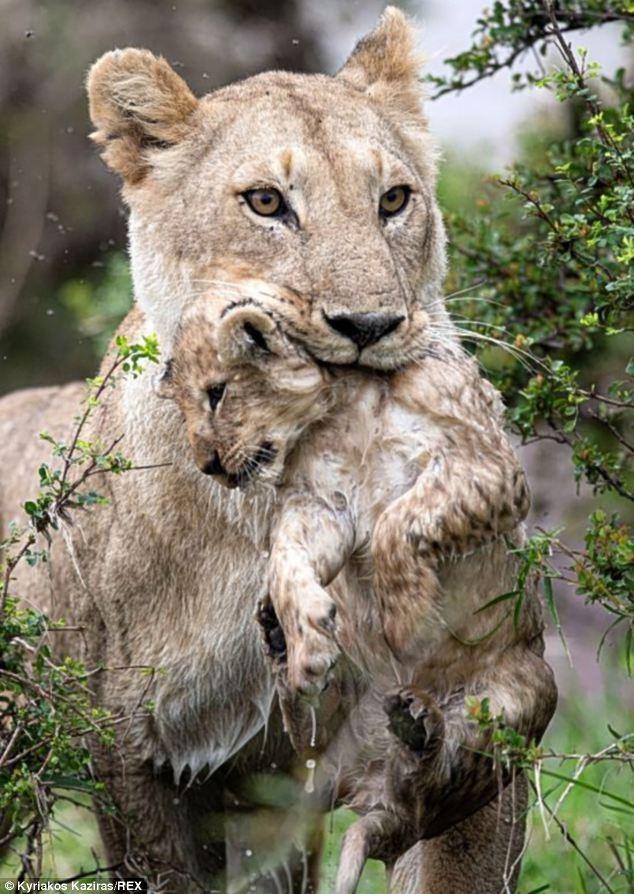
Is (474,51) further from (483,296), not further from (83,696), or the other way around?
(83,696)

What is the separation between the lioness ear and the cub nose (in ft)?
4.17

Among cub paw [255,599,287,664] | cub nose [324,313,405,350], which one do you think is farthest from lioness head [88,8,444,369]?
cub paw [255,599,287,664]

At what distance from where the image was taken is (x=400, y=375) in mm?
3744

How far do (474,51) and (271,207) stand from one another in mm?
1477

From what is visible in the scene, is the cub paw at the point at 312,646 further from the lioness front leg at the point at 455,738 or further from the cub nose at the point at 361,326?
the cub nose at the point at 361,326

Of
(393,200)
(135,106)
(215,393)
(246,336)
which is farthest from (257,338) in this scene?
(135,106)

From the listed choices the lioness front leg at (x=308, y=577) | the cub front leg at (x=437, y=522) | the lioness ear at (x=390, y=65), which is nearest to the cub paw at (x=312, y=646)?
the lioness front leg at (x=308, y=577)

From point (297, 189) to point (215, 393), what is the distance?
703mm

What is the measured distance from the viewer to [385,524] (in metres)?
3.55

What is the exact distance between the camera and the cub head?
358 centimetres

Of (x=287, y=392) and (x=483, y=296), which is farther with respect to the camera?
(x=483, y=296)

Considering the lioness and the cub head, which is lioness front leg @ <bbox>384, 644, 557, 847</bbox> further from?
the cub head

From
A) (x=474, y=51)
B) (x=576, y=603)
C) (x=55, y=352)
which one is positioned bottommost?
(x=576, y=603)

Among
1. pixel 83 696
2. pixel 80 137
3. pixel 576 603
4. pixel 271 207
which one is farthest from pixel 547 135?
pixel 83 696
